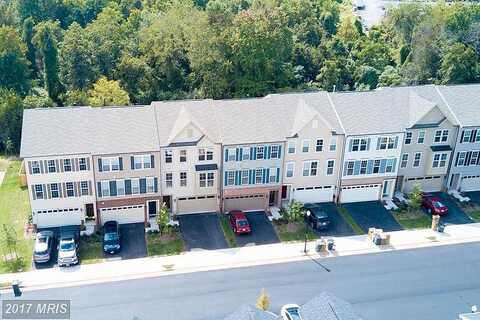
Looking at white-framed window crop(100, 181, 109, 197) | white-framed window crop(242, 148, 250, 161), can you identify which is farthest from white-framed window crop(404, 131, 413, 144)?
white-framed window crop(100, 181, 109, 197)

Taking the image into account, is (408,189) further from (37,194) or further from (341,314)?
(37,194)

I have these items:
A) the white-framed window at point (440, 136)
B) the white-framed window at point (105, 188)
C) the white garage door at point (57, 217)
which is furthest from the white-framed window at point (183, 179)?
the white-framed window at point (440, 136)

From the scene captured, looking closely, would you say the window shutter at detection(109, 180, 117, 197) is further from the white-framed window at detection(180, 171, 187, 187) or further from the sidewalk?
the sidewalk

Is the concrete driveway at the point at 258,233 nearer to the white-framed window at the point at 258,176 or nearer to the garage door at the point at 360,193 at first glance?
the white-framed window at the point at 258,176

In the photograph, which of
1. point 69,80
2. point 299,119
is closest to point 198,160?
point 299,119

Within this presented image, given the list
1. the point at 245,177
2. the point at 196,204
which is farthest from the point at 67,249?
the point at 245,177

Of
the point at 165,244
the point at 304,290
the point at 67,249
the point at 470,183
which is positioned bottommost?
the point at 304,290

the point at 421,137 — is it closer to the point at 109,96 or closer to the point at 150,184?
the point at 150,184
